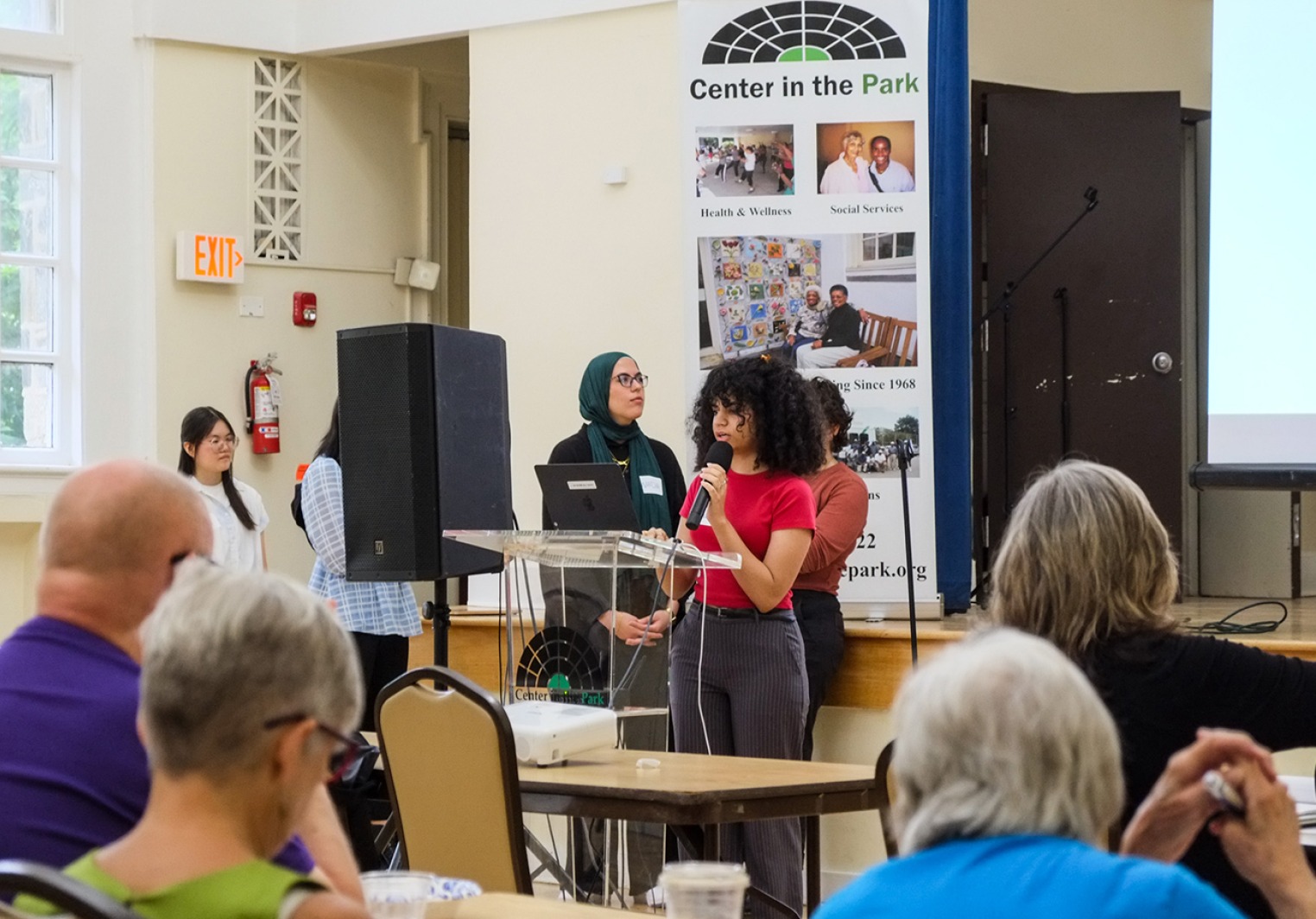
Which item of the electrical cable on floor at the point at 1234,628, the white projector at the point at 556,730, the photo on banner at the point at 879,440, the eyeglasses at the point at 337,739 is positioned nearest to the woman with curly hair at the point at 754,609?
the white projector at the point at 556,730

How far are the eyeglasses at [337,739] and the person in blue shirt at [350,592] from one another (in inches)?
148

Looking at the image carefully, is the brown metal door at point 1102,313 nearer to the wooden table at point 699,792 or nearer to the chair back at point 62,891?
the wooden table at point 699,792

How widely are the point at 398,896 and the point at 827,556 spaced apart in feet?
10.8

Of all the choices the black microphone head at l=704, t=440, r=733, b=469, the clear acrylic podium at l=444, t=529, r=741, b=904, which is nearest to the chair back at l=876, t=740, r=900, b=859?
the clear acrylic podium at l=444, t=529, r=741, b=904

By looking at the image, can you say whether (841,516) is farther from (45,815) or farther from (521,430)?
(45,815)

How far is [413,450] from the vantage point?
14.4ft

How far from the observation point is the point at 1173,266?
24.8 feet

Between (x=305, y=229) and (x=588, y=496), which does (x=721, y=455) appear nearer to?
(x=588, y=496)

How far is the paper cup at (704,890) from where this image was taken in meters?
1.91

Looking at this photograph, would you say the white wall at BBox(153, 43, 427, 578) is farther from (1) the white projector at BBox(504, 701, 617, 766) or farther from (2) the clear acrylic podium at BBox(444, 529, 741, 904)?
(1) the white projector at BBox(504, 701, 617, 766)

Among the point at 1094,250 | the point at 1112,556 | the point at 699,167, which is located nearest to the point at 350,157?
the point at 699,167

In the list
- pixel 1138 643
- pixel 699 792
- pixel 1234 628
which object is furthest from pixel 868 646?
pixel 1138 643

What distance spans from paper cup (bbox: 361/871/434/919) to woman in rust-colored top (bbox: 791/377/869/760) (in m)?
3.19

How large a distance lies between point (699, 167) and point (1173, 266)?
2652 mm
